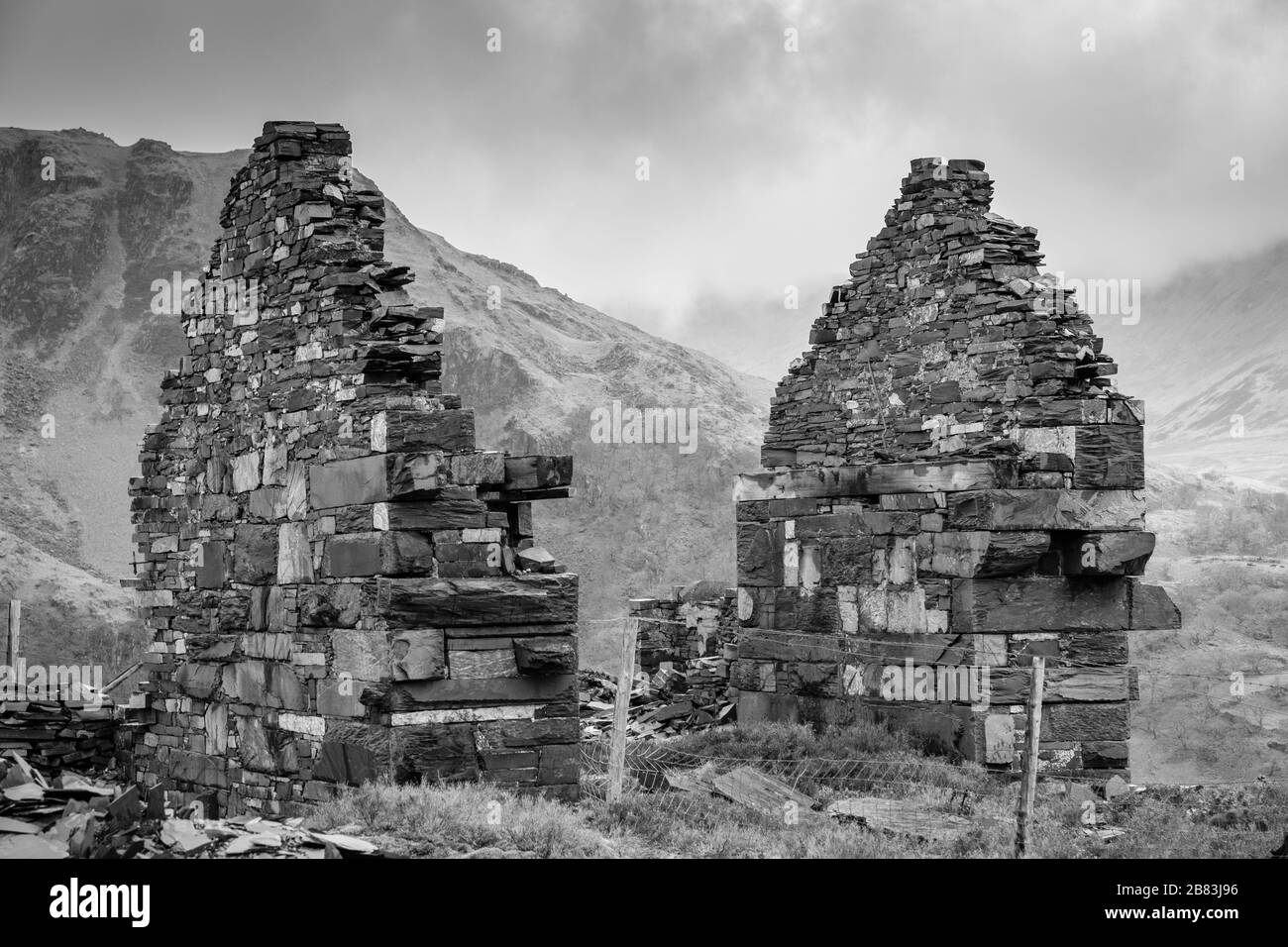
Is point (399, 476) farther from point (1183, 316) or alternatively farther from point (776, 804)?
point (1183, 316)

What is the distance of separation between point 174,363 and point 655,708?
4294cm

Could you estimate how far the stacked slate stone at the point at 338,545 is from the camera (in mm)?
10727

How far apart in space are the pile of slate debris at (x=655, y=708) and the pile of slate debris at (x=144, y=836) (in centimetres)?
763

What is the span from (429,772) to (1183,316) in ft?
310

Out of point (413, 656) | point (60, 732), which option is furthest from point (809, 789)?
point (60, 732)

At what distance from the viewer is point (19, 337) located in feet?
194

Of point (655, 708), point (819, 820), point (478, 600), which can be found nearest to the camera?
point (478, 600)

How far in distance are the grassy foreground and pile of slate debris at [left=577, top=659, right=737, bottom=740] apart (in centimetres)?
331

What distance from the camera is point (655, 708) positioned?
1919 centimetres

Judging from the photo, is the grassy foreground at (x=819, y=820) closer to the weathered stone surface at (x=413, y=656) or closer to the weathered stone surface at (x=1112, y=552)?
the weathered stone surface at (x=413, y=656)

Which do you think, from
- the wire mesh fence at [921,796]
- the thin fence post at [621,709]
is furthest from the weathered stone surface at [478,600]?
the wire mesh fence at [921,796]

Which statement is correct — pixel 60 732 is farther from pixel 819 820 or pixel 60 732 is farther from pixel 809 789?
pixel 819 820

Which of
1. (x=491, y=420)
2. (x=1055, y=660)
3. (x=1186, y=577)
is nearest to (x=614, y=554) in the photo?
(x=491, y=420)

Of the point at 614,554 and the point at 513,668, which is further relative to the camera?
the point at 614,554
